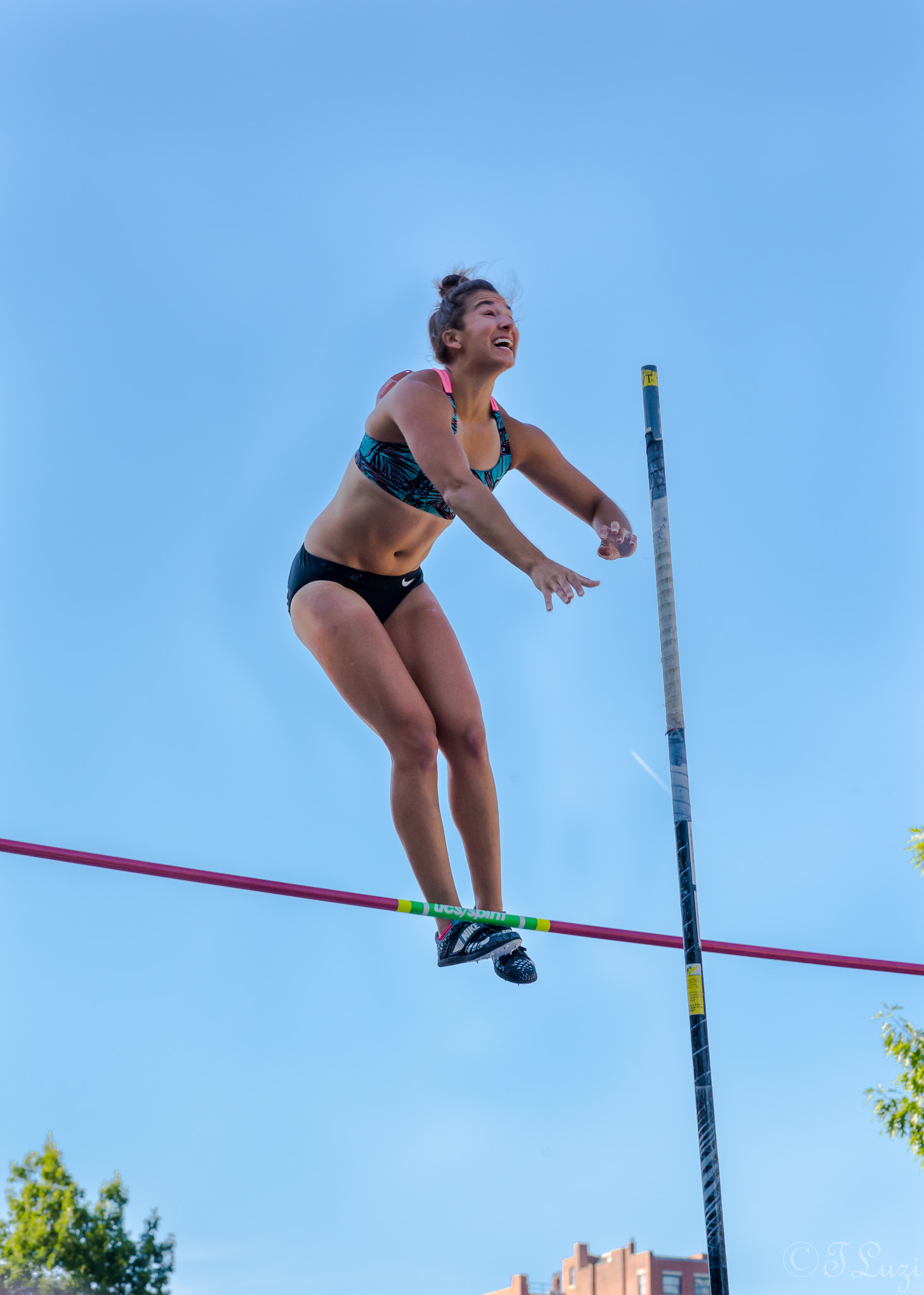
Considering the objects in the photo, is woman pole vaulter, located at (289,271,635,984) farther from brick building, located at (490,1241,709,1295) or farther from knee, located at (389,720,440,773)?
brick building, located at (490,1241,709,1295)

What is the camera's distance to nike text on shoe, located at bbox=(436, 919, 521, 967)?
4543mm

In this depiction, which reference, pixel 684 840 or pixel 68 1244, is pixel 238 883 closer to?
pixel 684 840

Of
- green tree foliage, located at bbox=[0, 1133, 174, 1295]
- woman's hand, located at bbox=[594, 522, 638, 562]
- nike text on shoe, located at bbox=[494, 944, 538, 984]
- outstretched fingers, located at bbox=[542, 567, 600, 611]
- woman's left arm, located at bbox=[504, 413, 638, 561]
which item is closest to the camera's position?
outstretched fingers, located at bbox=[542, 567, 600, 611]

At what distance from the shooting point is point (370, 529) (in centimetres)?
481

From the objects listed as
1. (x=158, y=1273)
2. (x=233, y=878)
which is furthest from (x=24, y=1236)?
(x=233, y=878)

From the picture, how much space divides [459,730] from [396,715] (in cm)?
31

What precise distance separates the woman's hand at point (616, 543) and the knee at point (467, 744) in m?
0.82

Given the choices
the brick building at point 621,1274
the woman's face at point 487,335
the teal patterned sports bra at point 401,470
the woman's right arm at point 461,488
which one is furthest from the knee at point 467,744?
the brick building at point 621,1274

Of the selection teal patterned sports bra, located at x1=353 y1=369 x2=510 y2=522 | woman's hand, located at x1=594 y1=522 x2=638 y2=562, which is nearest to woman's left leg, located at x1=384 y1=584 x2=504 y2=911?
teal patterned sports bra, located at x1=353 y1=369 x2=510 y2=522

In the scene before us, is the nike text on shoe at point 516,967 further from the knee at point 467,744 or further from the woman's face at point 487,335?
the woman's face at point 487,335

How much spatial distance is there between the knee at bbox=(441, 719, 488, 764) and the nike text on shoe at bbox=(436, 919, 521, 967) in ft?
1.99

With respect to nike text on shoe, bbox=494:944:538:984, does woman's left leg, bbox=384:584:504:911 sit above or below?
above

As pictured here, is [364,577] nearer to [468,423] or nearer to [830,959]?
[468,423]

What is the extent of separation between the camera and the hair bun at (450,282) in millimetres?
5121
